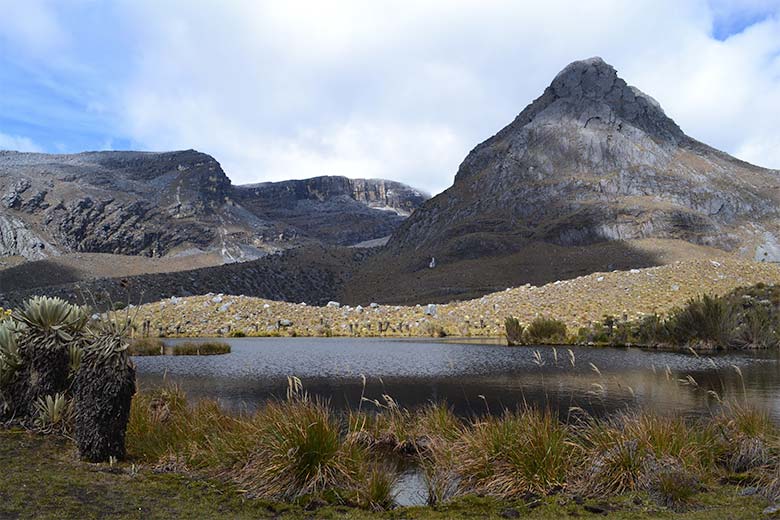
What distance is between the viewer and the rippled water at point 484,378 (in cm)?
1320

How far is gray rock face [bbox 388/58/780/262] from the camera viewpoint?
86.7 m

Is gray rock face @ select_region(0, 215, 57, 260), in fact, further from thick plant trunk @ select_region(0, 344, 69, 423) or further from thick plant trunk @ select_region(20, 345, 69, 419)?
thick plant trunk @ select_region(20, 345, 69, 419)

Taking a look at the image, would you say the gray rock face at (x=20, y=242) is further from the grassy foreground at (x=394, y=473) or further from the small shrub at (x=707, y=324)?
the grassy foreground at (x=394, y=473)

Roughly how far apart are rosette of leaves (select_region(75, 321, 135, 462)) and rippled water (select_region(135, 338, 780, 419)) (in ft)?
7.44

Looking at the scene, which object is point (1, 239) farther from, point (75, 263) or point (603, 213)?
point (603, 213)

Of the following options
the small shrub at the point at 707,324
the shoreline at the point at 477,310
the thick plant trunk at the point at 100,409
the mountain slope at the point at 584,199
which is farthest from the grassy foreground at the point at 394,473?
the mountain slope at the point at 584,199

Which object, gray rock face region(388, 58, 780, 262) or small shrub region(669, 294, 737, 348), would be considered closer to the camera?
small shrub region(669, 294, 737, 348)

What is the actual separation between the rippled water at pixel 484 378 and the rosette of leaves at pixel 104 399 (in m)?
2.27

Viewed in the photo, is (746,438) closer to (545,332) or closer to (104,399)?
(104,399)

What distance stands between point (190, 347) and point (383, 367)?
14.2 m

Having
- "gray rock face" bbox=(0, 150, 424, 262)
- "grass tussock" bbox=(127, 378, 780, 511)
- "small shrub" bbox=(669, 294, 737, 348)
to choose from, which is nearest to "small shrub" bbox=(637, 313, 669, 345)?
"small shrub" bbox=(669, 294, 737, 348)

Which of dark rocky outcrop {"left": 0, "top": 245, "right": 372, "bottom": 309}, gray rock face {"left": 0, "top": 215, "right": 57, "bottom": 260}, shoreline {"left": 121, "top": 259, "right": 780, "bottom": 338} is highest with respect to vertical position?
gray rock face {"left": 0, "top": 215, "right": 57, "bottom": 260}

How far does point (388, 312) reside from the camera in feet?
164

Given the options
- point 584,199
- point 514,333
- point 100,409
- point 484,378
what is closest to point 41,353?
point 100,409
